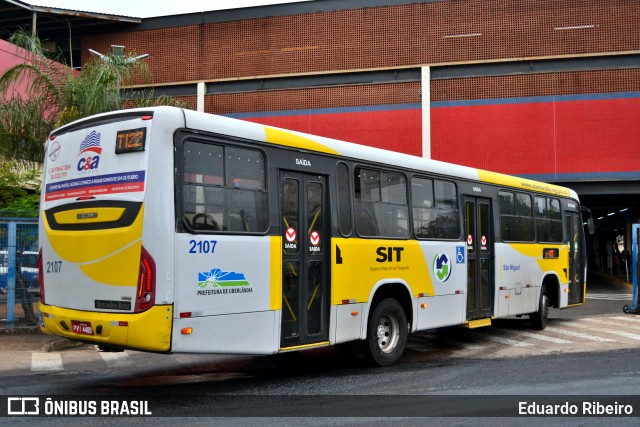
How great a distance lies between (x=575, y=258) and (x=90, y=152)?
1235cm

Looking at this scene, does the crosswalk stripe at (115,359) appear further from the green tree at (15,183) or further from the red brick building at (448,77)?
the red brick building at (448,77)

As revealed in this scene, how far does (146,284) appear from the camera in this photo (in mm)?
6844

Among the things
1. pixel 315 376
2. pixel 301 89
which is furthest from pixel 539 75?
pixel 315 376

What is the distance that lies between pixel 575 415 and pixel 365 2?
84.8ft

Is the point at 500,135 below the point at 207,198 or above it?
above

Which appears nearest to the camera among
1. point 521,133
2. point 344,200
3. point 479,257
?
point 344,200

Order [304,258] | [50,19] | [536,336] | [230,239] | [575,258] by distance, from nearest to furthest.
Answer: [230,239], [304,258], [536,336], [575,258], [50,19]

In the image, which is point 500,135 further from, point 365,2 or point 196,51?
point 196,51

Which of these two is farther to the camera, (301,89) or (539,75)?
(301,89)

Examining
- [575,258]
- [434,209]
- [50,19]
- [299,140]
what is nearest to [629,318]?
[575,258]

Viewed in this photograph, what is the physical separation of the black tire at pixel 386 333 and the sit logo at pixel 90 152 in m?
4.40

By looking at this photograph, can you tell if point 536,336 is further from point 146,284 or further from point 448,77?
point 448,77

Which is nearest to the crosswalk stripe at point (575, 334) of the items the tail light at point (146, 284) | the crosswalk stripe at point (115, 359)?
the crosswalk stripe at point (115, 359)

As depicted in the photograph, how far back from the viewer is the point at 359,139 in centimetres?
2958
